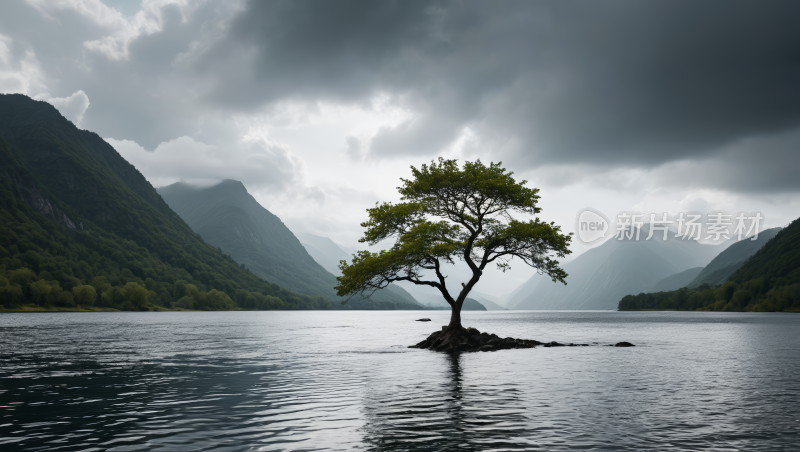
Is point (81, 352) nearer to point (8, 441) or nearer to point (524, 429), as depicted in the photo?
point (8, 441)

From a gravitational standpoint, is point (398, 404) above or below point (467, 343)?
above

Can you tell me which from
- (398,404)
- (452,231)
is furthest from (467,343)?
(398,404)

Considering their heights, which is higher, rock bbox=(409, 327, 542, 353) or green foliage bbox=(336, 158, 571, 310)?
green foliage bbox=(336, 158, 571, 310)

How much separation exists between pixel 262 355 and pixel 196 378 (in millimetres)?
17857

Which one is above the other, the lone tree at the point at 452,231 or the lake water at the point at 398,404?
the lone tree at the point at 452,231

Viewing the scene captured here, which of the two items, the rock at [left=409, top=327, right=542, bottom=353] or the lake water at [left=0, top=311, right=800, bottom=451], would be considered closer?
the lake water at [left=0, top=311, right=800, bottom=451]

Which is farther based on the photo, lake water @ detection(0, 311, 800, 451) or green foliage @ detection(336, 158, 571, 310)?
green foliage @ detection(336, 158, 571, 310)

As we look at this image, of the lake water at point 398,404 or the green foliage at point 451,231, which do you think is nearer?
the lake water at point 398,404

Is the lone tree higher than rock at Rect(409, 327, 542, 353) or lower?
higher

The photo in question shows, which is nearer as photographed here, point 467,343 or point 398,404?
point 398,404

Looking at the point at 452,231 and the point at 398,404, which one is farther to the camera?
the point at 452,231

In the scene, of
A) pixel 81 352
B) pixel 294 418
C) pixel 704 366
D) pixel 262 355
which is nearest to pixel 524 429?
pixel 294 418

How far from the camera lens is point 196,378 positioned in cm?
3241

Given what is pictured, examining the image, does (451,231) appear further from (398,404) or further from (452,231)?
(398,404)
